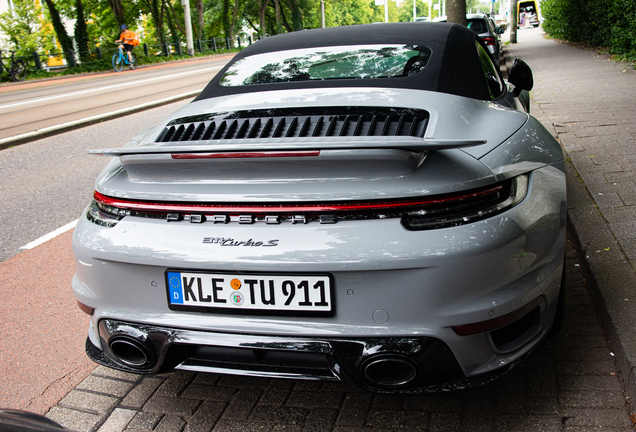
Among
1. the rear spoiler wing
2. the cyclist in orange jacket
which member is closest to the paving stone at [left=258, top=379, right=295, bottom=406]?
the rear spoiler wing

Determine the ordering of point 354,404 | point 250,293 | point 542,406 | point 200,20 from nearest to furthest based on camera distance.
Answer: point 250,293 < point 542,406 < point 354,404 < point 200,20

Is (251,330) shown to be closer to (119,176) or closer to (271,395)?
(271,395)

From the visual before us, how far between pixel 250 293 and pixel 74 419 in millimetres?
1088

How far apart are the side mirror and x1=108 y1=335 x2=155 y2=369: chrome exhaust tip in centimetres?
275

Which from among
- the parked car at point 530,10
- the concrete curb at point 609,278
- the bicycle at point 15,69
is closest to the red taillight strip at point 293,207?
the concrete curb at point 609,278

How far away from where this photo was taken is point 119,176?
2273 millimetres

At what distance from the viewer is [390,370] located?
1.99m

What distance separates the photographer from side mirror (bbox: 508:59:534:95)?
365cm

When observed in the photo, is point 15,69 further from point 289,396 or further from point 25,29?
point 289,396

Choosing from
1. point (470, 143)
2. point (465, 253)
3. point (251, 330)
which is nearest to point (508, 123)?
point (470, 143)

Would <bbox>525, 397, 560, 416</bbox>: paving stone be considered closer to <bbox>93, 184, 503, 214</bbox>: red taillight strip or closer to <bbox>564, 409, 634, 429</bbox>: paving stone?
<bbox>564, 409, 634, 429</bbox>: paving stone

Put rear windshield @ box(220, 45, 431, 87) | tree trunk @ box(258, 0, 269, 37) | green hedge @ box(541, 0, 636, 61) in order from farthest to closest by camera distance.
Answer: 1. tree trunk @ box(258, 0, 269, 37)
2. green hedge @ box(541, 0, 636, 61)
3. rear windshield @ box(220, 45, 431, 87)

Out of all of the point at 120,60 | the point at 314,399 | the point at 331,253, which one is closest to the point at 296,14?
the point at 120,60

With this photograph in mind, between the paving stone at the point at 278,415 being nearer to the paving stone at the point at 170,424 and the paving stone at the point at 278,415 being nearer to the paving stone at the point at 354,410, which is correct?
the paving stone at the point at 354,410
